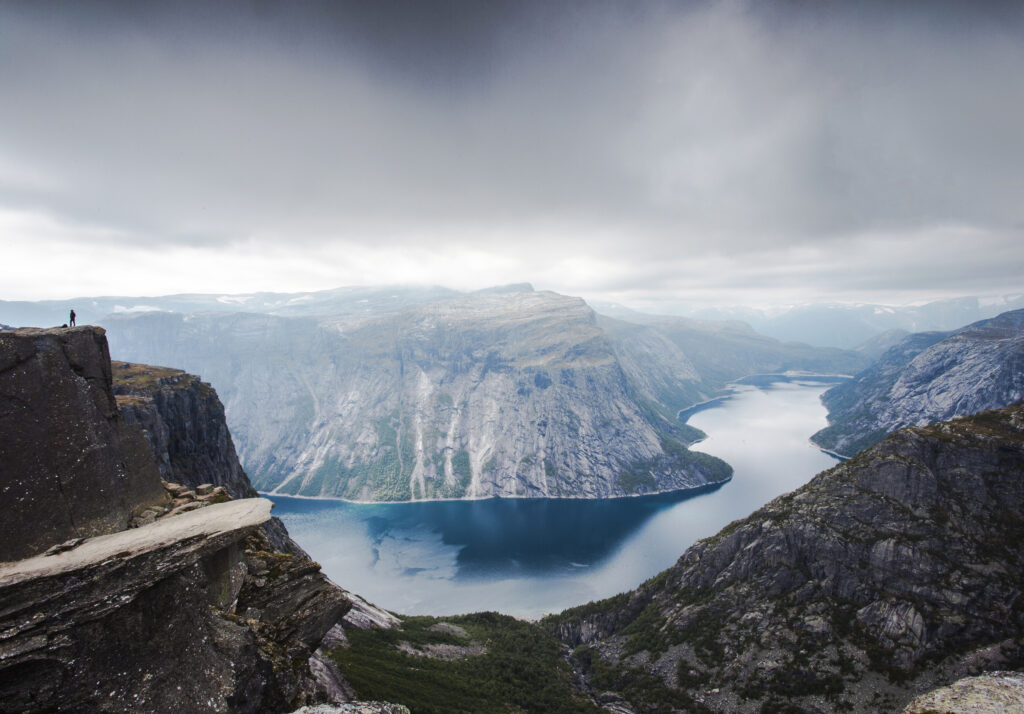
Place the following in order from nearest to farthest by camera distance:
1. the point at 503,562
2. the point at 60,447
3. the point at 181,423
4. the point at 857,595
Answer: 1. the point at 60,447
2. the point at 857,595
3. the point at 181,423
4. the point at 503,562

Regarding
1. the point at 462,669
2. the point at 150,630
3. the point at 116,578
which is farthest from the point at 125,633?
the point at 462,669

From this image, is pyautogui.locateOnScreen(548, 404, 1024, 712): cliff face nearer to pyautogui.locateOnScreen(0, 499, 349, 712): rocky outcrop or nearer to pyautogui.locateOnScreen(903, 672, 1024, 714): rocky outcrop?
pyautogui.locateOnScreen(903, 672, 1024, 714): rocky outcrop

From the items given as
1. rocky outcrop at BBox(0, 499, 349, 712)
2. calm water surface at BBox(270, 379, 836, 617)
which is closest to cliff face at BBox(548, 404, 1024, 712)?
calm water surface at BBox(270, 379, 836, 617)

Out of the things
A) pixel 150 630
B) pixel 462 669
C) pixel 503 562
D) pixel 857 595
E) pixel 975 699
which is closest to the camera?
pixel 150 630

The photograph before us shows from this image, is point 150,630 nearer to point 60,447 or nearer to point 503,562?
point 60,447

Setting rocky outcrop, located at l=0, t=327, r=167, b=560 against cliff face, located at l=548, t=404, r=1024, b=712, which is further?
cliff face, located at l=548, t=404, r=1024, b=712

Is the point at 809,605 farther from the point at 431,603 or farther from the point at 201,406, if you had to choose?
the point at 201,406

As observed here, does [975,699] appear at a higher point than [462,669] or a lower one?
higher

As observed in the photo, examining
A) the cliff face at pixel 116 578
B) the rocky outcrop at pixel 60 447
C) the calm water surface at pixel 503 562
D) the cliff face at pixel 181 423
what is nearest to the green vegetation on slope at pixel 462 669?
the cliff face at pixel 116 578
